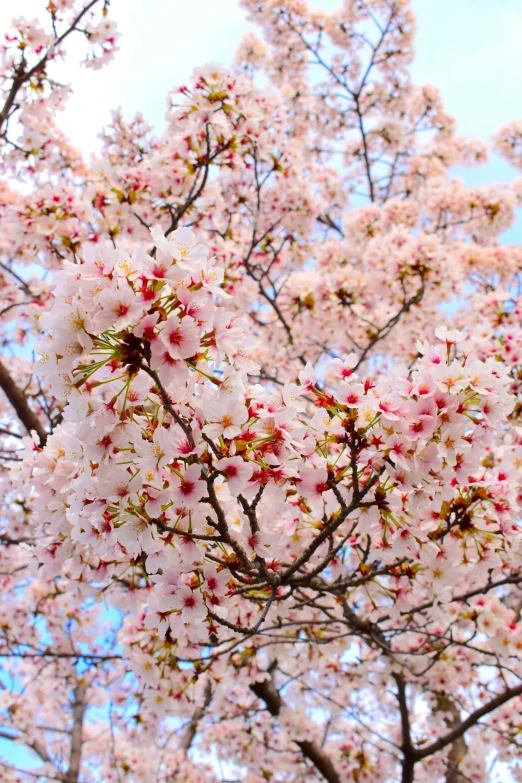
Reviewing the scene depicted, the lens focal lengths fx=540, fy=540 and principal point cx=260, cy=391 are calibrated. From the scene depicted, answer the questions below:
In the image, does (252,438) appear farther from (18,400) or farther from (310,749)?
(310,749)

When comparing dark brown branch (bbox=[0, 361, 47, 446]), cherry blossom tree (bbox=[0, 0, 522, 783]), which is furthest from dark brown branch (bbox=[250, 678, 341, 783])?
dark brown branch (bbox=[0, 361, 47, 446])

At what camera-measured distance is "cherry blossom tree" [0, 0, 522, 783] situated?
1.67 m

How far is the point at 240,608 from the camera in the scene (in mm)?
2889

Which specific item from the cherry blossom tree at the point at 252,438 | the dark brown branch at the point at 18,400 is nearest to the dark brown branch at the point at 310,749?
the cherry blossom tree at the point at 252,438

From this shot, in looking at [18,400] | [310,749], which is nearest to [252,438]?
[18,400]

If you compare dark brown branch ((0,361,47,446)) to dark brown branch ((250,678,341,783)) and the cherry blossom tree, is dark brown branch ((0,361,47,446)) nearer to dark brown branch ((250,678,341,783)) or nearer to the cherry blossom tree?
the cherry blossom tree

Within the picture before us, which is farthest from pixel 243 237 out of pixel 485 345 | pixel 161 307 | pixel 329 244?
pixel 161 307

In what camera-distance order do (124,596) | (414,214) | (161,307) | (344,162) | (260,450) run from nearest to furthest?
(161,307)
(260,450)
(124,596)
(414,214)
(344,162)

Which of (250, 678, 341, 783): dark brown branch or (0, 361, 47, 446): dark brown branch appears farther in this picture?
(250, 678, 341, 783): dark brown branch

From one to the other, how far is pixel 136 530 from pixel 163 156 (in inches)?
140

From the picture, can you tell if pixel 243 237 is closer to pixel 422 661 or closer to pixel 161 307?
pixel 422 661

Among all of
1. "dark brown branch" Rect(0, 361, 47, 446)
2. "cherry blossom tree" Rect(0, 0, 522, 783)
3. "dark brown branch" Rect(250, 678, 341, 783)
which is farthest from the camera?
"dark brown branch" Rect(250, 678, 341, 783)

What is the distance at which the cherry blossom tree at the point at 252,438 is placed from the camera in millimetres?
1673

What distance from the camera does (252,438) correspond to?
5.94 ft
